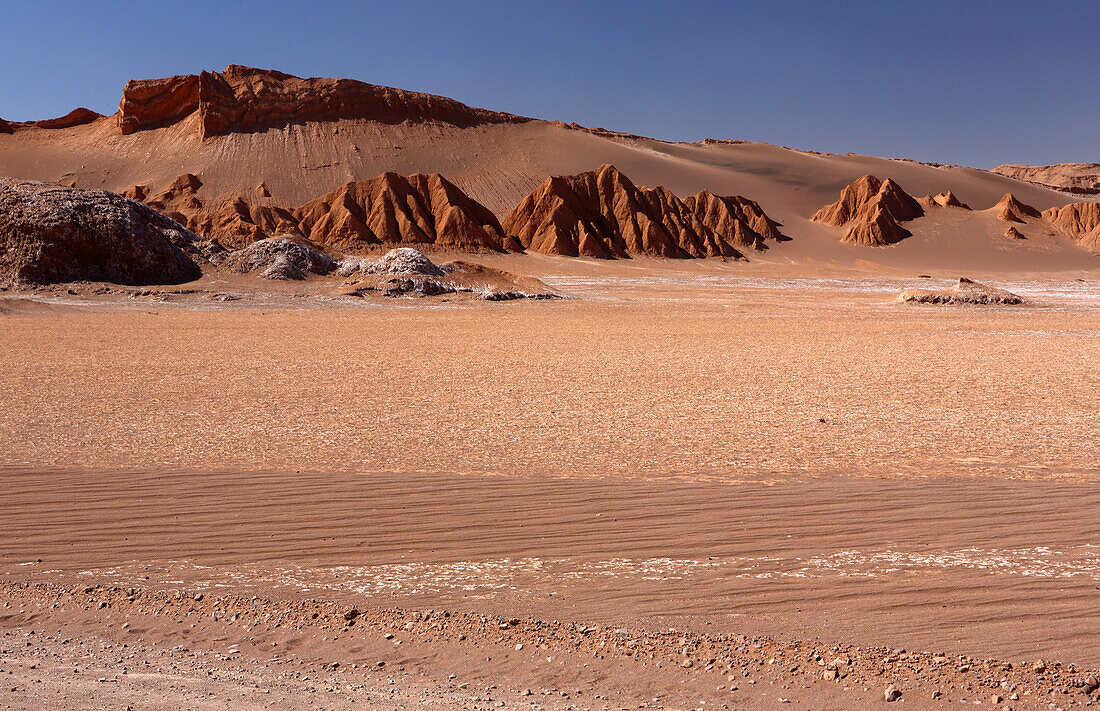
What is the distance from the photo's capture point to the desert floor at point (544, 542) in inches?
160

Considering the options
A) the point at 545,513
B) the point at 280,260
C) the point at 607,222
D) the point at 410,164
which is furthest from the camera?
the point at 410,164

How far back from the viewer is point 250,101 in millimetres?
96875

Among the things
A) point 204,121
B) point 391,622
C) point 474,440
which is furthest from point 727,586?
point 204,121

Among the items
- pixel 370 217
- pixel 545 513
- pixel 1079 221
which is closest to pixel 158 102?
pixel 370 217

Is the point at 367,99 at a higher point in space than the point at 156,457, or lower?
higher

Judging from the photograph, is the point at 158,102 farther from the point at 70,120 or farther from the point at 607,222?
the point at 607,222

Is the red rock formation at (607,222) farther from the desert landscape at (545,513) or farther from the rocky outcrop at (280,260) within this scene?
the desert landscape at (545,513)

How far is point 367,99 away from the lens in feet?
337

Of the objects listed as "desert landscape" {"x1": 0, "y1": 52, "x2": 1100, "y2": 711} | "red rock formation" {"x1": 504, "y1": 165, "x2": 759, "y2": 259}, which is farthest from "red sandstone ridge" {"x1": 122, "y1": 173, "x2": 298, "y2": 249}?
"desert landscape" {"x1": 0, "y1": 52, "x2": 1100, "y2": 711}

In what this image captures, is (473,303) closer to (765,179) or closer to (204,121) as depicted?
(204,121)

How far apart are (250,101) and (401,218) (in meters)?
38.0

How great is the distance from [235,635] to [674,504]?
134 inches

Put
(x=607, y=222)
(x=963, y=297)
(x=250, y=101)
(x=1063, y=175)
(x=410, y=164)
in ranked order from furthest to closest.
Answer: (x=1063, y=175), (x=410, y=164), (x=250, y=101), (x=607, y=222), (x=963, y=297)

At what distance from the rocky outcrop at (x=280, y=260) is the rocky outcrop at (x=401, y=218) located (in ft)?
95.8
